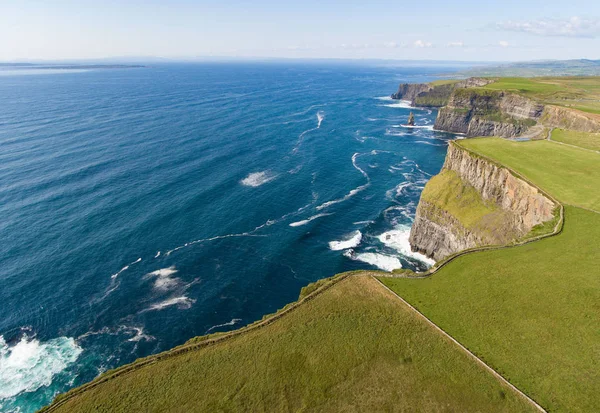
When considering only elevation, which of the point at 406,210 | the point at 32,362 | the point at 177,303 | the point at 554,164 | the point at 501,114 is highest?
the point at 501,114

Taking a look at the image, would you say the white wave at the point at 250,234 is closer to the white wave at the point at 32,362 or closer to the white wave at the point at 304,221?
the white wave at the point at 304,221

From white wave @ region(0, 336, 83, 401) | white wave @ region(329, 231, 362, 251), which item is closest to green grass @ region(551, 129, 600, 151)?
white wave @ region(329, 231, 362, 251)

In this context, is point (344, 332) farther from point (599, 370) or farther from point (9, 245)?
point (9, 245)

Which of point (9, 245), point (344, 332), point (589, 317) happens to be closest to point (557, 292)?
point (589, 317)

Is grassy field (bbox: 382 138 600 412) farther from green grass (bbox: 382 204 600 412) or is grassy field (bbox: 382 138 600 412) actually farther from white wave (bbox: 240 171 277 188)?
white wave (bbox: 240 171 277 188)

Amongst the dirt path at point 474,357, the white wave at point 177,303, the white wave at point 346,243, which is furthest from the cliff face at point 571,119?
the white wave at point 177,303

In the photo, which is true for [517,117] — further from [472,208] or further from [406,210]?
[472,208]

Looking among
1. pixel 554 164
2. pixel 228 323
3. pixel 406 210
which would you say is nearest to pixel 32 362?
pixel 228 323
